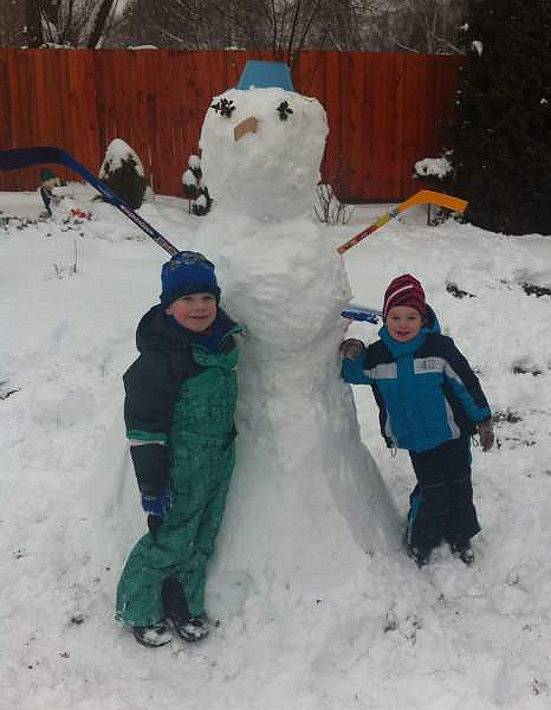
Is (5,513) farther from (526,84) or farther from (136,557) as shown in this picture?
(526,84)

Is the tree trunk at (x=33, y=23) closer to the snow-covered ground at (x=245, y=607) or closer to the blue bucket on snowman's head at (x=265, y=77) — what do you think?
the snow-covered ground at (x=245, y=607)

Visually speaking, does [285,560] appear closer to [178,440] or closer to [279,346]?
[178,440]

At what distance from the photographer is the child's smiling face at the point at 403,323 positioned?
106 inches

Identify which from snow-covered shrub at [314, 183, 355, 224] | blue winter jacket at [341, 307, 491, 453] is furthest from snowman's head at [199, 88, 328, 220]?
snow-covered shrub at [314, 183, 355, 224]

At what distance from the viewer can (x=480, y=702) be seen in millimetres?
2221

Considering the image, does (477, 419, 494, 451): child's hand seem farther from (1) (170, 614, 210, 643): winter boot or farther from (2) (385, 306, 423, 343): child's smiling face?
(1) (170, 614, 210, 643): winter boot

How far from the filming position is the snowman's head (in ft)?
8.28

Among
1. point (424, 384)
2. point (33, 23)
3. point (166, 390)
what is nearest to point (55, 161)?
point (166, 390)

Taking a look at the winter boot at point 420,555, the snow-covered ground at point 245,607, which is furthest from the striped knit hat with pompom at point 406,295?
the winter boot at point 420,555

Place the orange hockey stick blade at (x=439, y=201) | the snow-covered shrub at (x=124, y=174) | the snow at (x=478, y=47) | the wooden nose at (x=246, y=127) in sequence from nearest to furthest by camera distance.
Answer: the wooden nose at (x=246, y=127) < the orange hockey stick blade at (x=439, y=201) < the snow at (x=478, y=47) < the snow-covered shrub at (x=124, y=174)

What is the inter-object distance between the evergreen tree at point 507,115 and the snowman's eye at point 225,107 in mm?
5731

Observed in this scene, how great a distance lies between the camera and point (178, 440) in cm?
246

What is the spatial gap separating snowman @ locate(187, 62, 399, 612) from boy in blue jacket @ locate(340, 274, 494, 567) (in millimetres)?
171

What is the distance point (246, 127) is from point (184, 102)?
297 inches
